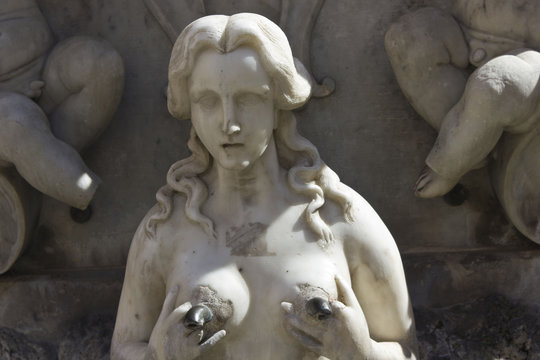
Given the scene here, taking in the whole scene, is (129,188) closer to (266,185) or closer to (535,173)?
(266,185)

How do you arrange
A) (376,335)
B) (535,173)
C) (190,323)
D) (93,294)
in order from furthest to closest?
1. (93,294)
2. (535,173)
3. (376,335)
4. (190,323)

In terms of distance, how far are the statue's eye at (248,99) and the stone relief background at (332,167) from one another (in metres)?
0.95

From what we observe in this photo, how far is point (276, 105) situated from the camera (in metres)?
5.16

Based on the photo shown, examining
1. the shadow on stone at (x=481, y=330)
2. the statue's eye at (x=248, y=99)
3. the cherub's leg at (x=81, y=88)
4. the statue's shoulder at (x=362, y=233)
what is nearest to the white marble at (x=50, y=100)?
the cherub's leg at (x=81, y=88)

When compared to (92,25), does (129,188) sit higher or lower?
lower

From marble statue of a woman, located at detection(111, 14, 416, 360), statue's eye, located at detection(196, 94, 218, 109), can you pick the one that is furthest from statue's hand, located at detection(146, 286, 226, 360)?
statue's eye, located at detection(196, 94, 218, 109)

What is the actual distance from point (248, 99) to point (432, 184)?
1.07m

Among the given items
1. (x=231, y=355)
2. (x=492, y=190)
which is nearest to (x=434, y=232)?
(x=492, y=190)

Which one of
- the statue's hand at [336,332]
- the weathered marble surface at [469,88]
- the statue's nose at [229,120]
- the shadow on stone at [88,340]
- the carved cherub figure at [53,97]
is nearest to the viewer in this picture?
the statue's hand at [336,332]

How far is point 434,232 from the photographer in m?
5.98

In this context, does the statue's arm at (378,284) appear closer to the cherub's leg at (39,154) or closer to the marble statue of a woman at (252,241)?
the marble statue of a woman at (252,241)

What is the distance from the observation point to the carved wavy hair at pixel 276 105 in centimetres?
502

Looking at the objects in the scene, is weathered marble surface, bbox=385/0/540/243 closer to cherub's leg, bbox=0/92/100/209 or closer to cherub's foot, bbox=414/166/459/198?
cherub's foot, bbox=414/166/459/198

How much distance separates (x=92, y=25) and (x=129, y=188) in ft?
2.67
